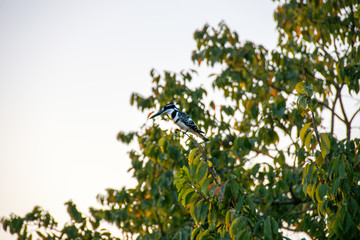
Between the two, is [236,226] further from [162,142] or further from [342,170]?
[162,142]

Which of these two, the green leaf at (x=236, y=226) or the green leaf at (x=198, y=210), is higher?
the green leaf at (x=198, y=210)

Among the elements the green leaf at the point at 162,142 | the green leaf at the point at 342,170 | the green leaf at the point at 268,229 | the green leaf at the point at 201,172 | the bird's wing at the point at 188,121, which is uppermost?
the bird's wing at the point at 188,121

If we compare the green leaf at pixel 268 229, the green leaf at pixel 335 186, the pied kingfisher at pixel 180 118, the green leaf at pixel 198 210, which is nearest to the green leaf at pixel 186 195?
the green leaf at pixel 198 210

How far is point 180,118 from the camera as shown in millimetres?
6148

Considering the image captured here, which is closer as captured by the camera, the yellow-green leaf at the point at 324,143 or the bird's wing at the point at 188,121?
the yellow-green leaf at the point at 324,143

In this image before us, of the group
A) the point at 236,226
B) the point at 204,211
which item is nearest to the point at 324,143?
the point at 236,226

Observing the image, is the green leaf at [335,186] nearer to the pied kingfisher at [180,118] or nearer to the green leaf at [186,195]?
the green leaf at [186,195]

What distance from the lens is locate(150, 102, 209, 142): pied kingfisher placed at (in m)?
6.15

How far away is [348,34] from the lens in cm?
666

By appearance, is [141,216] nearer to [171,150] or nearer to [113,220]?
[113,220]

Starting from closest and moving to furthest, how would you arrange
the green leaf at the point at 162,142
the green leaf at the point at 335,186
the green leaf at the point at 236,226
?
1. the green leaf at the point at 236,226
2. the green leaf at the point at 335,186
3. the green leaf at the point at 162,142

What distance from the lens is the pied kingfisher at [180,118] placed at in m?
6.15

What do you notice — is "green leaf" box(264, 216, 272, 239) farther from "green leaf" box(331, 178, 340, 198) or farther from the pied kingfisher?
the pied kingfisher

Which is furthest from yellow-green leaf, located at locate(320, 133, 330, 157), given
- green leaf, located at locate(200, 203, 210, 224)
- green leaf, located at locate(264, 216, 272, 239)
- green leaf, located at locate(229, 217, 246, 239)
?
green leaf, located at locate(200, 203, 210, 224)
